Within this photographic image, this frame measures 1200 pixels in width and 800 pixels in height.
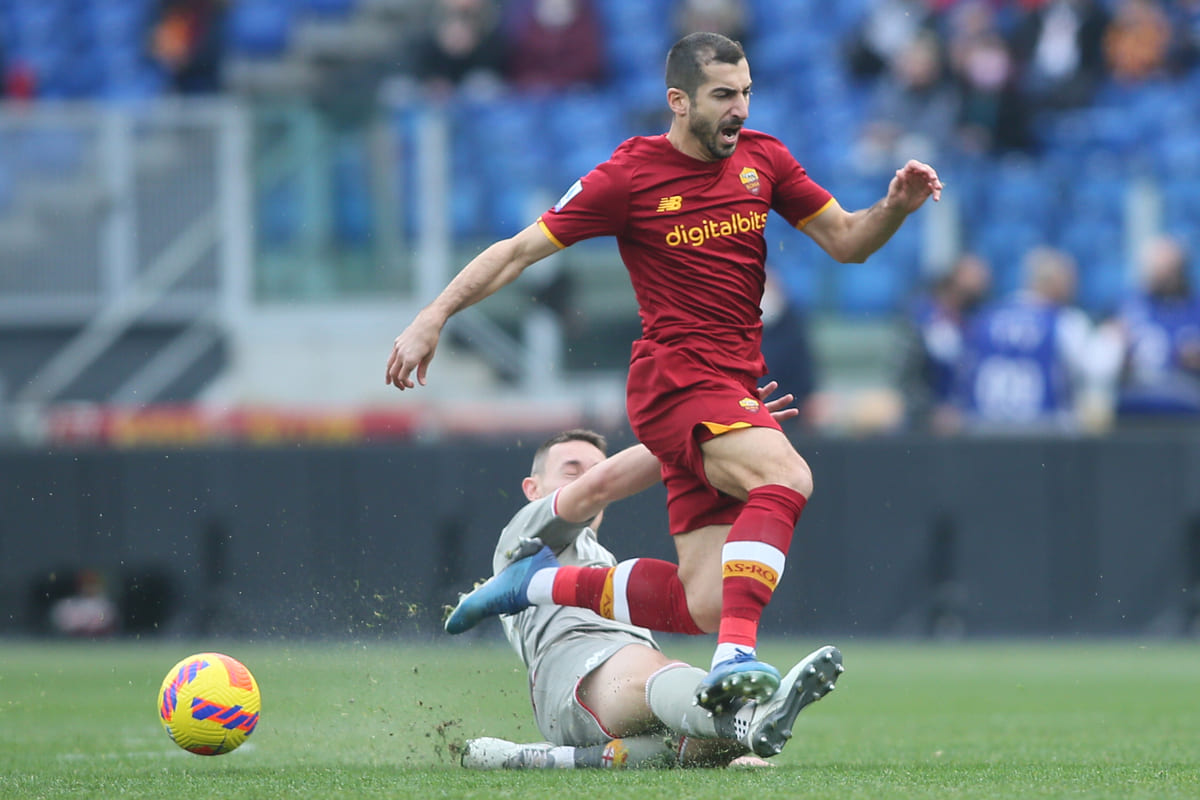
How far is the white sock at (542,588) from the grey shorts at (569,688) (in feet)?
0.56

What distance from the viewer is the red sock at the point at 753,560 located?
17.1ft

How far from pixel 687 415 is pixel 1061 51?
34.9 feet

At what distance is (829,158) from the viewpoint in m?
14.5

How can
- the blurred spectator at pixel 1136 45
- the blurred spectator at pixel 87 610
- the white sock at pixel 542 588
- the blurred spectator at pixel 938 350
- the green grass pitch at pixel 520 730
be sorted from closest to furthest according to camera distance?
the green grass pitch at pixel 520 730
the white sock at pixel 542 588
the blurred spectator at pixel 938 350
the blurred spectator at pixel 87 610
the blurred spectator at pixel 1136 45

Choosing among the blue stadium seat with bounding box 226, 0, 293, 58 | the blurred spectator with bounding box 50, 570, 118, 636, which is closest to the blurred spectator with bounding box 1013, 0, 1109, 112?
the blue stadium seat with bounding box 226, 0, 293, 58

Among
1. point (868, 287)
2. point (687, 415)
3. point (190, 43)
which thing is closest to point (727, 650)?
point (687, 415)

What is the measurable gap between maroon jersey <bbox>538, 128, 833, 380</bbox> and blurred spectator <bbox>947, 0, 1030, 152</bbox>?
9.05m

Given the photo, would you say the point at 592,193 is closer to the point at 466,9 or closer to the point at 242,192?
the point at 242,192

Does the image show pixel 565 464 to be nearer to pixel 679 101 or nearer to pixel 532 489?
pixel 532 489

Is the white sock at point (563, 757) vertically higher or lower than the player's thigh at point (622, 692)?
lower

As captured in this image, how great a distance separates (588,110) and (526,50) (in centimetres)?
143

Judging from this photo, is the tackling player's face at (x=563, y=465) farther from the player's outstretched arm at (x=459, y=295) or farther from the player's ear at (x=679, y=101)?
the player's ear at (x=679, y=101)

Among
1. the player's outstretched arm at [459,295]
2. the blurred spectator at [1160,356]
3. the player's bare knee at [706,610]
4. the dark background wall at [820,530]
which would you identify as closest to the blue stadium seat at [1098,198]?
the blurred spectator at [1160,356]

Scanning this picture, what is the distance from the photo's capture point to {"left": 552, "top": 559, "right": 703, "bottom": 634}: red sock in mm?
5684
